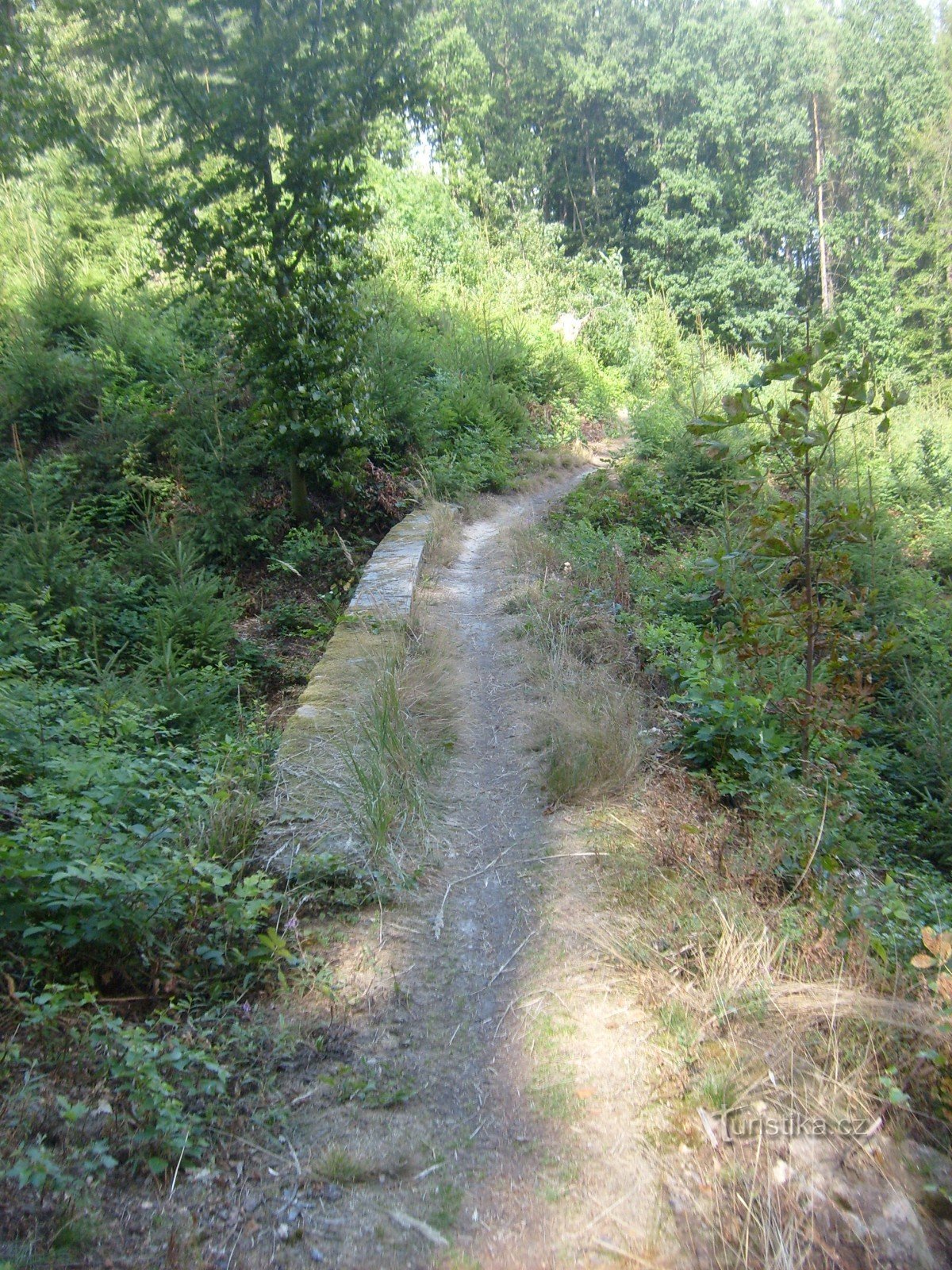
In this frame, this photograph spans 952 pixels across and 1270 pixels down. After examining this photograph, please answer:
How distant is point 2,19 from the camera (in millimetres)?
6934

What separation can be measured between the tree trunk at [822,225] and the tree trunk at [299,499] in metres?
27.4

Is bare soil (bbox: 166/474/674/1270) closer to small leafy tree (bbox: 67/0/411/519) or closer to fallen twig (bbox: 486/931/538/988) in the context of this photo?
fallen twig (bbox: 486/931/538/988)

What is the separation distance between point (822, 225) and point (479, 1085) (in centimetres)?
3448

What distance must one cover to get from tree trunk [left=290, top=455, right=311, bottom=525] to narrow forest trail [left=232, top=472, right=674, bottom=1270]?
18.6 feet

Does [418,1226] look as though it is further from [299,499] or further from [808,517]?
[299,499]

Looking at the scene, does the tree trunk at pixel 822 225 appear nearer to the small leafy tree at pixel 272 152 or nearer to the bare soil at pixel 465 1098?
the small leafy tree at pixel 272 152

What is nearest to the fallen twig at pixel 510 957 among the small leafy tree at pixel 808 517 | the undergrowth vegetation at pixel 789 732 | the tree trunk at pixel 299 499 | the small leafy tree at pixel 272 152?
the undergrowth vegetation at pixel 789 732

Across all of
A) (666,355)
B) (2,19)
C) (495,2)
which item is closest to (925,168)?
(495,2)

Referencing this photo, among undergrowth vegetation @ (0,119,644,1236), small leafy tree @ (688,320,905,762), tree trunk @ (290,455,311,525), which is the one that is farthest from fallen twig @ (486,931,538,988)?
tree trunk @ (290,455,311,525)

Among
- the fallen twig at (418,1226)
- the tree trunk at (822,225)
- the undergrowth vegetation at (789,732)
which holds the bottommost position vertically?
the fallen twig at (418,1226)

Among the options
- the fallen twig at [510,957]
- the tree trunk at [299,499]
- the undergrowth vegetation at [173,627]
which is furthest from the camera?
the tree trunk at [299,499]

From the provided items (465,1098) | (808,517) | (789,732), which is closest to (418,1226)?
(465,1098)

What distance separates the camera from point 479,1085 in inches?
100.0

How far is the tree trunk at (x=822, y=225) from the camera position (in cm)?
3009
